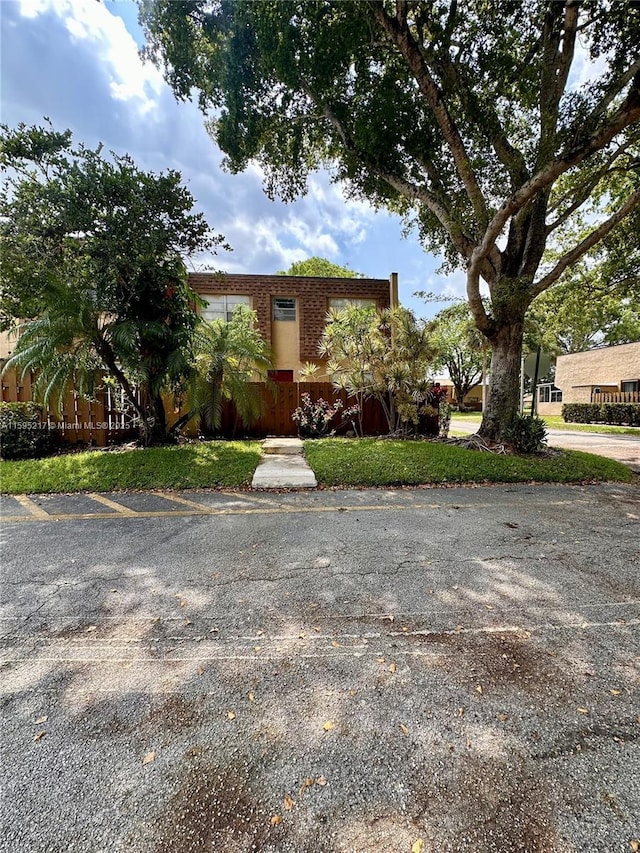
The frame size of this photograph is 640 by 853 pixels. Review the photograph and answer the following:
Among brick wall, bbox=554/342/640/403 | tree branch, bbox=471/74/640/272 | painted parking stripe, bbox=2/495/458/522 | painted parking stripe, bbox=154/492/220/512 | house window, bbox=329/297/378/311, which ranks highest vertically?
house window, bbox=329/297/378/311

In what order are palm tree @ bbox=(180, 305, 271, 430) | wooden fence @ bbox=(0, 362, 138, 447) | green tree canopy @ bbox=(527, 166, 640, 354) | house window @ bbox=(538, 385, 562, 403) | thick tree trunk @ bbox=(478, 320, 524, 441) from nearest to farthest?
wooden fence @ bbox=(0, 362, 138, 447) < thick tree trunk @ bbox=(478, 320, 524, 441) < palm tree @ bbox=(180, 305, 271, 430) < green tree canopy @ bbox=(527, 166, 640, 354) < house window @ bbox=(538, 385, 562, 403)

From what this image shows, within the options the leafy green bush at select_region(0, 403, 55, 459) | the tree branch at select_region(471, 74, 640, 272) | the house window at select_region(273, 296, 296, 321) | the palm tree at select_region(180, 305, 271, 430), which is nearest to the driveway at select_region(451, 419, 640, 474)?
the tree branch at select_region(471, 74, 640, 272)

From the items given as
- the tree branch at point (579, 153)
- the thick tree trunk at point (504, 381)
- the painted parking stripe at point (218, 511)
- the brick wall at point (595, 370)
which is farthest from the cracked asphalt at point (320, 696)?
the brick wall at point (595, 370)

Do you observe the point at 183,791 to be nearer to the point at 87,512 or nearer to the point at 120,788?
the point at 120,788

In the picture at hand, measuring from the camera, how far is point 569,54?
674 cm

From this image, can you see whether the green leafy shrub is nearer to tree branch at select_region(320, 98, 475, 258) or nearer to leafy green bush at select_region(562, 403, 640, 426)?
tree branch at select_region(320, 98, 475, 258)

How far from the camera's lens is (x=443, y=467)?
6621mm

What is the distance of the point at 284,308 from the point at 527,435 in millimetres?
11749

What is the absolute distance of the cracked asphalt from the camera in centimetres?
128

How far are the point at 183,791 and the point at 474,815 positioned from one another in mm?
1052

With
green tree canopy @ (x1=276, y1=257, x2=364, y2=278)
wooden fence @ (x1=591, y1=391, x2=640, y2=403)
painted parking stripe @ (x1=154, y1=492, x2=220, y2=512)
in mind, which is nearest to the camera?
painted parking stripe @ (x1=154, y1=492, x2=220, y2=512)

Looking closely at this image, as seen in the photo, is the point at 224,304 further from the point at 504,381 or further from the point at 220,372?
the point at 504,381

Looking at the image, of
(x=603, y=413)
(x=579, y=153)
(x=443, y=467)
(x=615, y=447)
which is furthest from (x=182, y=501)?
(x=603, y=413)

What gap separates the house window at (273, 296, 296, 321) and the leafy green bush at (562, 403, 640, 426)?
17.2 m
